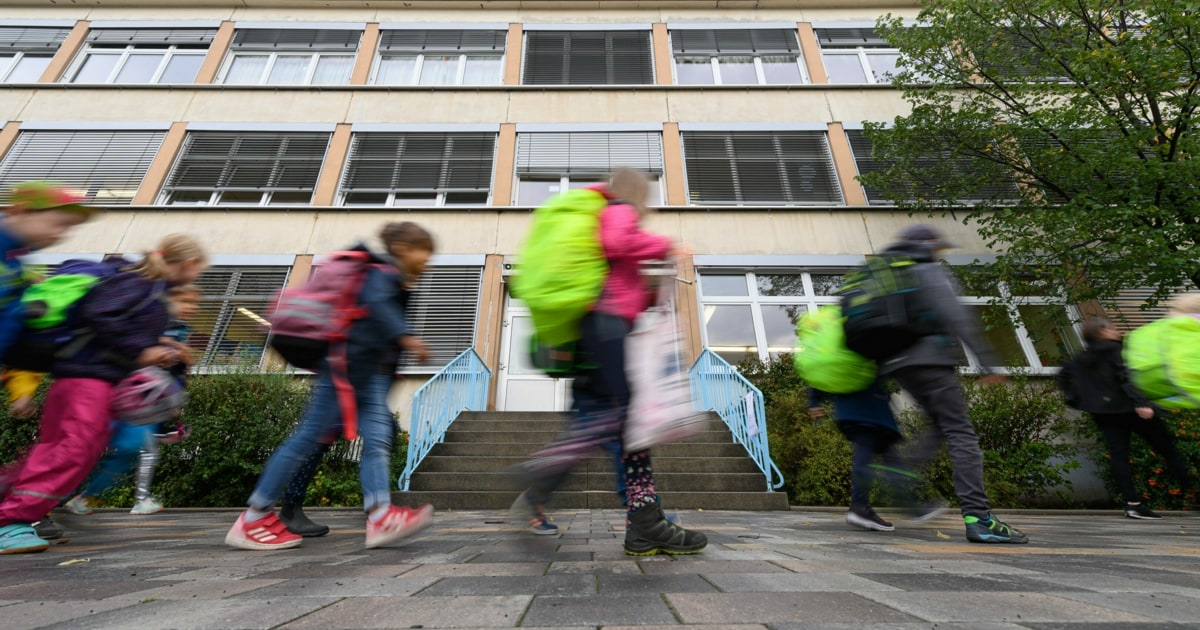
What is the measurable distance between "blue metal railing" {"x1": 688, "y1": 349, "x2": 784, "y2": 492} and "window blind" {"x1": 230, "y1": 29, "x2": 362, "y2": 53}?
1110 cm

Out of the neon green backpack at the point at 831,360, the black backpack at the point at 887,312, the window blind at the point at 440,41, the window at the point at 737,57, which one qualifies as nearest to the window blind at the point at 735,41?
the window at the point at 737,57

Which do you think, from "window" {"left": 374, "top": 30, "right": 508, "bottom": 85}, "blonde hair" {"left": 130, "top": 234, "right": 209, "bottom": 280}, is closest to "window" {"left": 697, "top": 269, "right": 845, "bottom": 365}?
"window" {"left": 374, "top": 30, "right": 508, "bottom": 85}

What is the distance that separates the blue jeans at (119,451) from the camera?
8.02 ft

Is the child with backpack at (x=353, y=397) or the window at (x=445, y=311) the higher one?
the window at (x=445, y=311)

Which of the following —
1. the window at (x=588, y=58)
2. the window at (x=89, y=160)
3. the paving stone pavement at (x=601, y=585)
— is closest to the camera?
the paving stone pavement at (x=601, y=585)

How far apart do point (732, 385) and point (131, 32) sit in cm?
1588

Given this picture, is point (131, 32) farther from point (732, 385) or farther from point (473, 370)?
point (732, 385)

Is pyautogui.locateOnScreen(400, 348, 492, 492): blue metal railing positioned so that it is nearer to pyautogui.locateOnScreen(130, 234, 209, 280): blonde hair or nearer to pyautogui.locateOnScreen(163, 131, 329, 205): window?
pyautogui.locateOnScreen(130, 234, 209, 280): blonde hair

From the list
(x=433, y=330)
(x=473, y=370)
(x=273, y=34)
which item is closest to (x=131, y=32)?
(x=273, y=34)

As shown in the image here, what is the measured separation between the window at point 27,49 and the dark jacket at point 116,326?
14.6 metres

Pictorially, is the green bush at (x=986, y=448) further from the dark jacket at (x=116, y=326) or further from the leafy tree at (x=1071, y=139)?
the dark jacket at (x=116, y=326)

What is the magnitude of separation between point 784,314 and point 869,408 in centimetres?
612

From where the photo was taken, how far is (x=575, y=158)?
1037cm

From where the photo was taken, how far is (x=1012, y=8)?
24.5 ft
